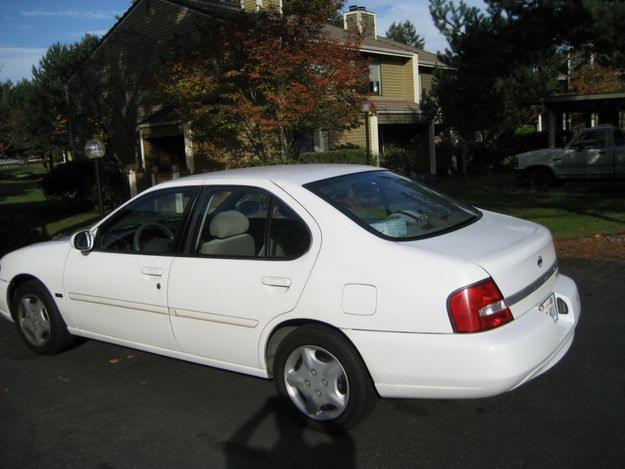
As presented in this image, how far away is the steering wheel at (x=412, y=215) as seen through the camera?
155 inches

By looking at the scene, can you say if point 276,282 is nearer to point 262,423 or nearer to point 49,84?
point 262,423

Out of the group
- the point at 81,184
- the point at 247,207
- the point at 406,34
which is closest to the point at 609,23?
the point at 247,207

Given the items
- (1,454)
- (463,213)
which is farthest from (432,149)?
(1,454)

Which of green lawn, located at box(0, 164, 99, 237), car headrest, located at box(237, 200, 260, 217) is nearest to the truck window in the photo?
green lawn, located at box(0, 164, 99, 237)

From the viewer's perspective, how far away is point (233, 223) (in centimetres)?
420

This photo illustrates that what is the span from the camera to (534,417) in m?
3.72

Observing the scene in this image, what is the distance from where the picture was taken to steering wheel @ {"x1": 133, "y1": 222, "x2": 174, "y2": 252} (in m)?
4.57

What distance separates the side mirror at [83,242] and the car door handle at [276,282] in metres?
1.70

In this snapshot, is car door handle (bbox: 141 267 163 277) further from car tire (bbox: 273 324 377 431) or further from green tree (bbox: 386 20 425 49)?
green tree (bbox: 386 20 425 49)

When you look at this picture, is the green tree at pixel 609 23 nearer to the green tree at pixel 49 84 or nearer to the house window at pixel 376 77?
the house window at pixel 376 77

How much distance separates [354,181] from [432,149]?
21625mm

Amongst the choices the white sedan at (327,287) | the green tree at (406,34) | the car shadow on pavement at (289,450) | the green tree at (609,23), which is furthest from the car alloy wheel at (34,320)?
the green tree at (406,34)

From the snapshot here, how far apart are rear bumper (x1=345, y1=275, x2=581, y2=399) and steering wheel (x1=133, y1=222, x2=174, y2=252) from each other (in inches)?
73.4

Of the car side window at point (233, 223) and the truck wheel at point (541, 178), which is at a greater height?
the car side window at point (233, 223)
